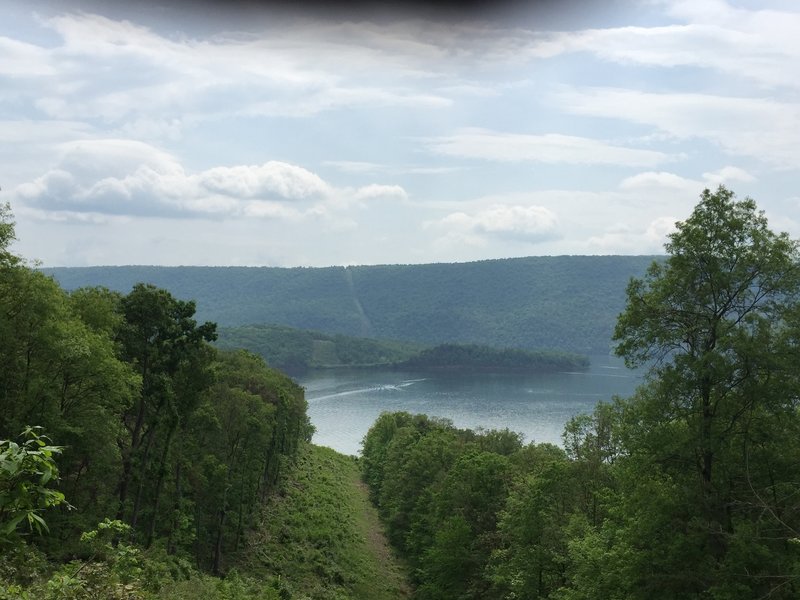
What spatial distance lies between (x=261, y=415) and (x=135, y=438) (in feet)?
46.3

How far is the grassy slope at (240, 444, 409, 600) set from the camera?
42.0 metres

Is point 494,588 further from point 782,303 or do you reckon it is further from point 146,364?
point 782,303

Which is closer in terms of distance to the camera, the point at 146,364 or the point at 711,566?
the point at 711,566

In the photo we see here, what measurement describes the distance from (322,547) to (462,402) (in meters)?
105

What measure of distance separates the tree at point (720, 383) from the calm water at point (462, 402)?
81458 millimetres

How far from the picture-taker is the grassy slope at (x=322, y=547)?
1654 inches

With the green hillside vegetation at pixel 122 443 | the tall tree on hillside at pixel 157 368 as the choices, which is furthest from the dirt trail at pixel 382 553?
the tall tree on hillside at pixel 157 368

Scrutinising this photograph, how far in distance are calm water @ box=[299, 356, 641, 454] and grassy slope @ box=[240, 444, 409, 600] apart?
39.7 metres

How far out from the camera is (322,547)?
4859cm

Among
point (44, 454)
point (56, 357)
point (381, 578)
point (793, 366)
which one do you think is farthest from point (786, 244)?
point (381, 578)

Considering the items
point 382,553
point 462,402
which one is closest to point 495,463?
point 382,553

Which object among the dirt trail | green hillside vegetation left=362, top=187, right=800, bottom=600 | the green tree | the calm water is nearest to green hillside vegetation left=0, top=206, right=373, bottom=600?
the green tree

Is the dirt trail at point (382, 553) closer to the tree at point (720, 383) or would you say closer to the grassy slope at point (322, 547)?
the grassy slope at point (322, 547)

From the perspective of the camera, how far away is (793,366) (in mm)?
14922
